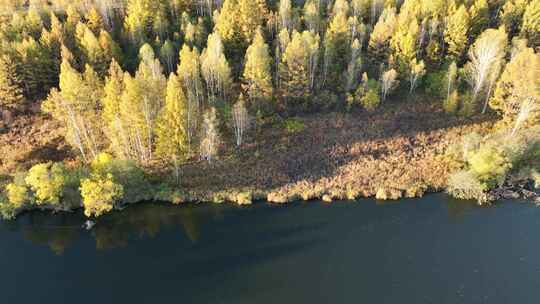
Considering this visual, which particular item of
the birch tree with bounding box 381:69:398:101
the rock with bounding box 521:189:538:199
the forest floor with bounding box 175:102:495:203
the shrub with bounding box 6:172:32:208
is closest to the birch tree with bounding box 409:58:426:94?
the birch tree with bounding box 381:69:398:101

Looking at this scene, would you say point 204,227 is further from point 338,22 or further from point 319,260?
point 338,22

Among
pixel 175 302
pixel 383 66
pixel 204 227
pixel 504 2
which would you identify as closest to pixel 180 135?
pixel 204 227

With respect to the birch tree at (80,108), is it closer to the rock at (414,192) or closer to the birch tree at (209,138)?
the birch tree at (209,138)

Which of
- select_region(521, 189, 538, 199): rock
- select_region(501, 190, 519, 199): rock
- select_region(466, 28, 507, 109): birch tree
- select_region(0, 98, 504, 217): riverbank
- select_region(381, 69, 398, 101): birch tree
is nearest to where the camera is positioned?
select_region(501, 190, 519, 199): rock

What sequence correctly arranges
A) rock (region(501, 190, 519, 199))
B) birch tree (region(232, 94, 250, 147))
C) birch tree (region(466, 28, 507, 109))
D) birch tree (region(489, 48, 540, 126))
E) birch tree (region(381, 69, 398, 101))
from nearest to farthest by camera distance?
rock (region(501, 190, 519, 199)) → birch tree (region(232, 94, 250, 147)) → birch tree (region(489, 48, 540, 126)) → birch tree (region(466, 28, 507, 109)) → birch tree (region(381, 69, 398, 101))

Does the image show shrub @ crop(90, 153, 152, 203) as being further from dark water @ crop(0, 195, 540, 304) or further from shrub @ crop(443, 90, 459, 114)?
shrub @ crop(443, 90, 459, 114)

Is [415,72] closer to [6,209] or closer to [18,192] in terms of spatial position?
[18,192]
